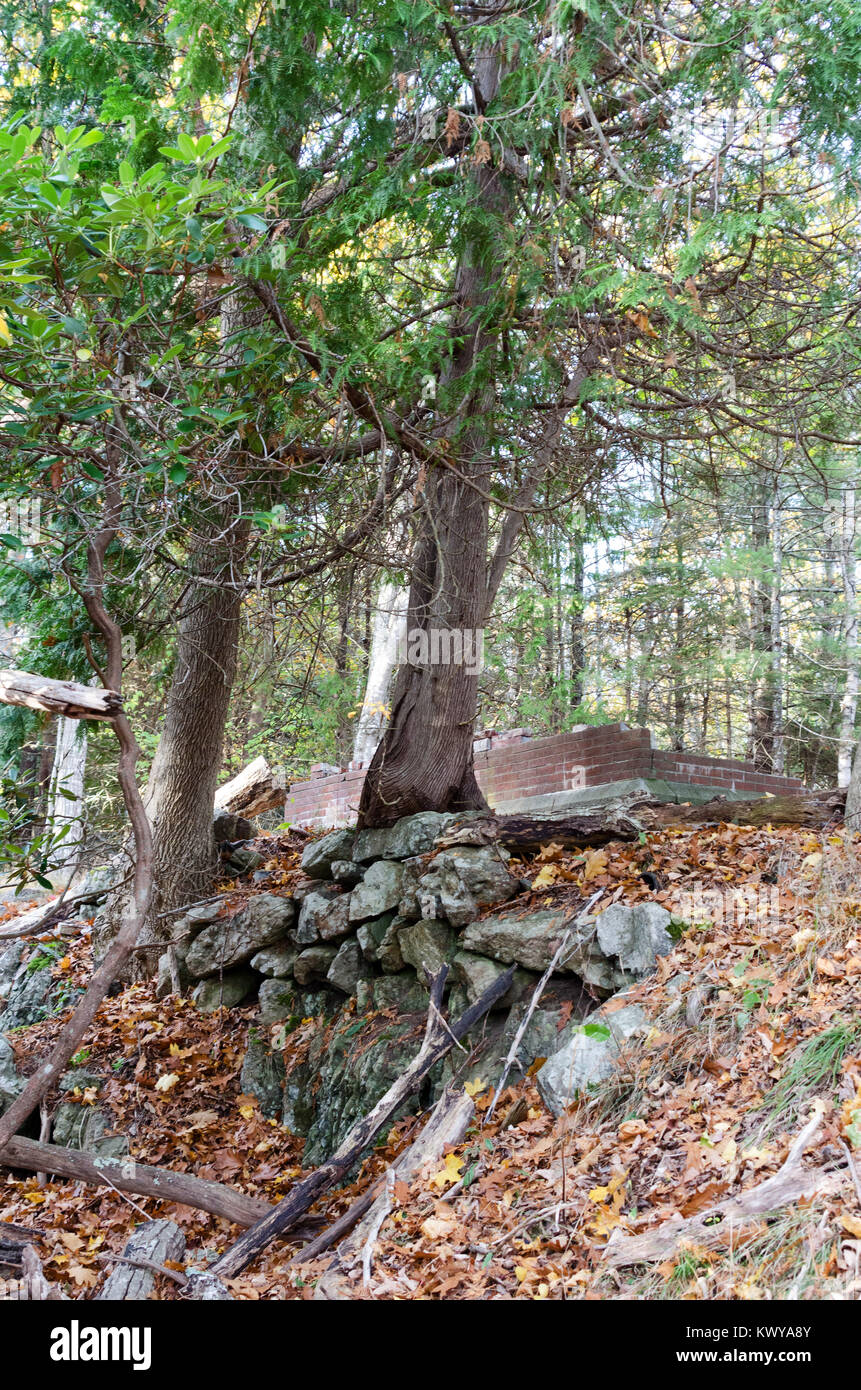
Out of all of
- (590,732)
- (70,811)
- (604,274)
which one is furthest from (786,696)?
(604,274)

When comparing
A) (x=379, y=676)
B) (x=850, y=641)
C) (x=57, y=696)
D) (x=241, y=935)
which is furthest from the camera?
(x=850, y=641)

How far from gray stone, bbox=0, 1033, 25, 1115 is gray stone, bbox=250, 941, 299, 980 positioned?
75.4 inches

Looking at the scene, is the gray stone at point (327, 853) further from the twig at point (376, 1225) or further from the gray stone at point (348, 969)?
the twig at point (376, 1225)

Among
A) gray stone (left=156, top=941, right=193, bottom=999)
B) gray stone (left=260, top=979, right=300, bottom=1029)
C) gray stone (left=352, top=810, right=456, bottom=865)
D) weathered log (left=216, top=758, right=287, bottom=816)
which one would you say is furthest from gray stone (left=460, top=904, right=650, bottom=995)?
weathered log (left=216, top=758, right=287, bottom=816)

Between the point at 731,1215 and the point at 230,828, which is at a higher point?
the point at 230,828

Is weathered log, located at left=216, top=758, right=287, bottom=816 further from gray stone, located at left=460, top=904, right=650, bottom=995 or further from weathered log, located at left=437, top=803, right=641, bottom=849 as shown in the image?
gray stone, located at left=460, top=904, right=650, bottom=995

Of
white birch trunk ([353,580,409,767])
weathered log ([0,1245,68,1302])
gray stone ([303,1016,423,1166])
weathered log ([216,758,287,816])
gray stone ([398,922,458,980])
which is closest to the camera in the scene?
weathered log ([0,1245,68,1302])

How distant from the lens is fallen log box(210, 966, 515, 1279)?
4.54 metres

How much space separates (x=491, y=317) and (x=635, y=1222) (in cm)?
493

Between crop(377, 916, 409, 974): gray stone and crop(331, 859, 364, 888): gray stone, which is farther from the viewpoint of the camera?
crop(331, 859, 364, 888): gray stone

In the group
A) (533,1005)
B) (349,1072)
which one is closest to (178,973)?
(349,1072)

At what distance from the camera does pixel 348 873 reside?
6.88 metres

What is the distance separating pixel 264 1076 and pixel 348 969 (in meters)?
1.00

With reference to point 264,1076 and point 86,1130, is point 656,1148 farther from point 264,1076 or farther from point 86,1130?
point 86,1130
